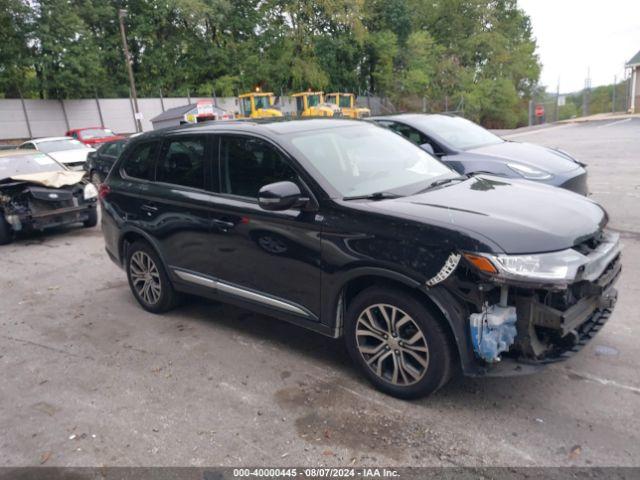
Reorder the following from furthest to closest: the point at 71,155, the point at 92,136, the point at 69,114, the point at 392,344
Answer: the point at 69,114, the point at 92,136, the point at 71,155, the point at 392,344

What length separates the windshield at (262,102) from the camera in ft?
88.1

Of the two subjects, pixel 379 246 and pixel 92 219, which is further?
pixel 92 219

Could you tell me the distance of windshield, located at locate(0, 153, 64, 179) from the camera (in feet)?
30.5

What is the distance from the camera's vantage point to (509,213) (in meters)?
3.29

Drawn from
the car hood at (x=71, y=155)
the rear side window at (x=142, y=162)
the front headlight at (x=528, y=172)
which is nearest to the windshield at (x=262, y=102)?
the car hood at (x=71, y=155)

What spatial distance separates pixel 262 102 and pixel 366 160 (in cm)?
2405

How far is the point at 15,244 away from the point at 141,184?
17.6 feet

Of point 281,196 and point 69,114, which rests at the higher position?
point 69,114

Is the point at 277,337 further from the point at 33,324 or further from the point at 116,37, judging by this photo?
the point at 116,37

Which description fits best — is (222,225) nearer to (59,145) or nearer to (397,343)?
(397,343)

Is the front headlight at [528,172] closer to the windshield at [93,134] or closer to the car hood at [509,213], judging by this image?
the car hood at [509,213]

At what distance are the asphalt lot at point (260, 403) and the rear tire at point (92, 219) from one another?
4635mm

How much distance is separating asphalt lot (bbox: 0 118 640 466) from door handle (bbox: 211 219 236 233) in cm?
100

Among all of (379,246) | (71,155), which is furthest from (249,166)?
(71,155)
